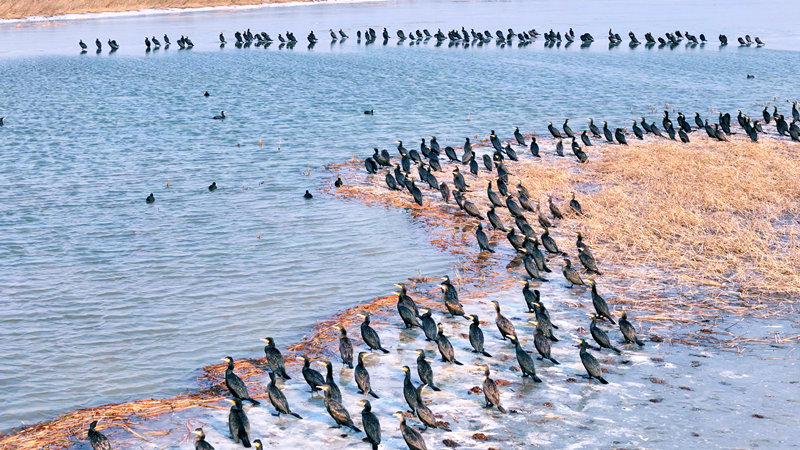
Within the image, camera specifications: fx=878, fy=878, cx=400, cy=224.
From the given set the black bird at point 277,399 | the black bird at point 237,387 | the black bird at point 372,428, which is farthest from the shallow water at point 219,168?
the black bird at point 372,428

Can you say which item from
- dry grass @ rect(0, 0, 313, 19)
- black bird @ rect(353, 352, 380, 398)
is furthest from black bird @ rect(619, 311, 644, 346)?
dry grass @ rect(0, 0, 313, 19)

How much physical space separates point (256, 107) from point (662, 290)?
28151mm

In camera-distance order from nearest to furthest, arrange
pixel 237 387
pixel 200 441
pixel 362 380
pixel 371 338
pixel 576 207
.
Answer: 1. pixel 200 441
2. pixel 237 387
3. pixel 362 380
4. pixel 371 338
5. pixel 576 207

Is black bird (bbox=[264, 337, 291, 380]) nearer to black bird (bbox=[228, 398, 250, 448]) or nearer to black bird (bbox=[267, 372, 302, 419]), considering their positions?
black bird (bbox=[267, 372, 302, 419])

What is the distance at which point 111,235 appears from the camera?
21719 millimetres

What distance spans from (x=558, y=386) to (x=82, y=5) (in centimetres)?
8901

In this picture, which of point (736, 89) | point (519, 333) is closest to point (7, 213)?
point (519, 333)

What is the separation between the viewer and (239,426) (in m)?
11.5

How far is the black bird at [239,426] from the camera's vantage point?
451 inches

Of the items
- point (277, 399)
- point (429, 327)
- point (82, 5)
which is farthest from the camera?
point (82, 5)

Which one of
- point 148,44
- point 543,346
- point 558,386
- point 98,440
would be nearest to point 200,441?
point 98,440

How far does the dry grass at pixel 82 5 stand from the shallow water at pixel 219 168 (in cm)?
1775

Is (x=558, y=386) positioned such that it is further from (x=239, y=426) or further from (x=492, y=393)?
(x=239, y=426)

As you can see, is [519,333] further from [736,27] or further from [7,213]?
[736,27]
